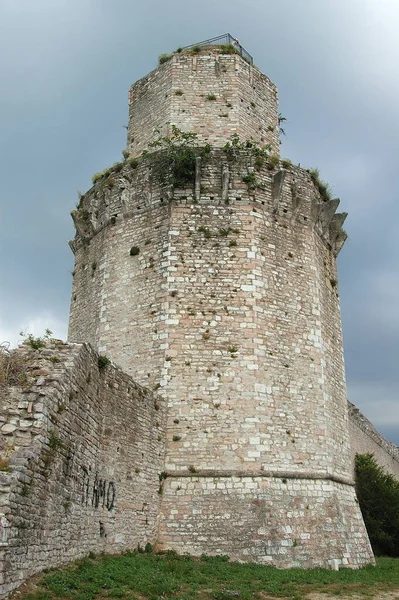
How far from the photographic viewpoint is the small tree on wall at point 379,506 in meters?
19.0

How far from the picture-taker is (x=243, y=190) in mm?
14594

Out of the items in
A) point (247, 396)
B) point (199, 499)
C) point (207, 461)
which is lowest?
point (199, 499)

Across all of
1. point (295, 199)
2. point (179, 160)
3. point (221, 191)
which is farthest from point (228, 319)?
point (179, 160)

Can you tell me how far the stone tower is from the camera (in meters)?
11.9

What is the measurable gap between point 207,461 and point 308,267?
18.8 ft

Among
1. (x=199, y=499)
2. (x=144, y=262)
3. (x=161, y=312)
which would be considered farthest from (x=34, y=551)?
(x=144, y=262)

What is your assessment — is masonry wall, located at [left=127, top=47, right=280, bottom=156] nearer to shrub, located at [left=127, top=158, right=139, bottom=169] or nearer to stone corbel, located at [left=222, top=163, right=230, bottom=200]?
shrub, located at [left=127, top=158, right=139, bottom=169]

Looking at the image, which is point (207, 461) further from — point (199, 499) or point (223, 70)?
point (223, 70)

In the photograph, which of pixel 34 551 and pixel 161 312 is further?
pixel 161 312

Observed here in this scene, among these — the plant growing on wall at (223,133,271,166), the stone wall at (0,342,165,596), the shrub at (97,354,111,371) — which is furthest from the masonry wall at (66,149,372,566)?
the shrub at (97,354,111,371)

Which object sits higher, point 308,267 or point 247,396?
point 308,267

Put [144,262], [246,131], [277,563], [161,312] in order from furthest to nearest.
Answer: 1. [246,131]
2. [144,262]
3. [161,312]
4. [277,563]

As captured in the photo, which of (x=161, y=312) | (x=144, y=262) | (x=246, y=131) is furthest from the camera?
(x=246, y=131)

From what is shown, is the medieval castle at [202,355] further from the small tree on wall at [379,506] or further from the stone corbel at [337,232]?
the small tree on wall at [379,506]
